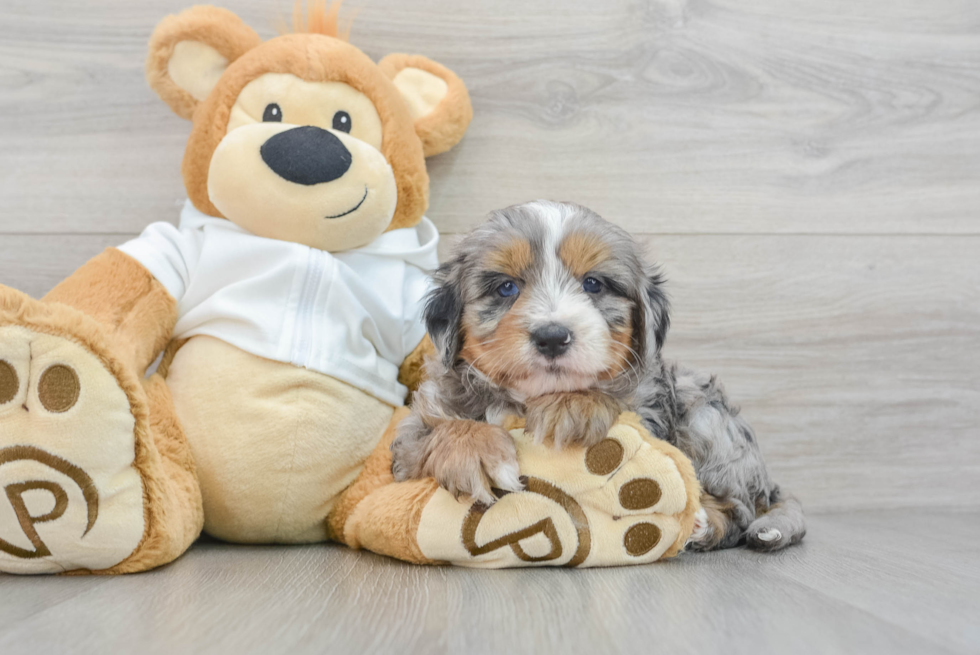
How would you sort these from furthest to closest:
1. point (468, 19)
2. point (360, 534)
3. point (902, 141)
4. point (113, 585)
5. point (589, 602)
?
point (902, 141) → point (468, 19) → point (360, 534) → point (113, 585) → point (589, 602)

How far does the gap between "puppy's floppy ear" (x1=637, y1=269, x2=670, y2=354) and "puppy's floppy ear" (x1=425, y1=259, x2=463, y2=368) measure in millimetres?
428

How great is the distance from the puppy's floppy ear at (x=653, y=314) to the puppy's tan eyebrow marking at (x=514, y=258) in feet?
0.97

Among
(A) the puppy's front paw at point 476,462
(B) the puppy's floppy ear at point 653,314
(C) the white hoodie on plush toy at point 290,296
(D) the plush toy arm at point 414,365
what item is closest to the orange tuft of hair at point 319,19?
(C) the white hoodie on plush toy at point 290,296

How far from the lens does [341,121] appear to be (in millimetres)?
1881

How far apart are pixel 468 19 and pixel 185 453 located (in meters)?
1.60

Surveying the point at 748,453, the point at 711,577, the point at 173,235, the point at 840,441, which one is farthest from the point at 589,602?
the point at 840,441

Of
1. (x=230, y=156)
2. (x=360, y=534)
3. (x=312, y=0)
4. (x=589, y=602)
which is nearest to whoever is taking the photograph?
(x=589, y=602)

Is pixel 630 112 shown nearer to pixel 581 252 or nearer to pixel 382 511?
pixel 581 252

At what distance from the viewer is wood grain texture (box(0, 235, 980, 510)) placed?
7.89 feet

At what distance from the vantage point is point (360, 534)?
1613 mm

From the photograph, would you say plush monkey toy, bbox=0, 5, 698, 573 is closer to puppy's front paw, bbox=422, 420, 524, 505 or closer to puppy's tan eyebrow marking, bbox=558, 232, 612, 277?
puppy's front paw, bbox=422, 420, 524, 505

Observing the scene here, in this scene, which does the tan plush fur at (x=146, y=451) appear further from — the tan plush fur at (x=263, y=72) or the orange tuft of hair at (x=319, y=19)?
the orange tuft of hair at (x=319, y=19)

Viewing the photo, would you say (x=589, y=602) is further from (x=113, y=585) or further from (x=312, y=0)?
(x=312, y=0)

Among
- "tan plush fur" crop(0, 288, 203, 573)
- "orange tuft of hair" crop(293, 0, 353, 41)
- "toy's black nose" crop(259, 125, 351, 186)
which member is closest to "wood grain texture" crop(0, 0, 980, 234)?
"orange tuft of hair" crop(293, 0, 353, 41)
